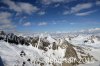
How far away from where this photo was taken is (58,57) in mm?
195625

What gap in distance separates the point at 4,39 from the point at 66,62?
82.6 metres

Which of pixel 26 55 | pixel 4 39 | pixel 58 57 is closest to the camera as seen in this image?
pixel 26 55

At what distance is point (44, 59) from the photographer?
173m

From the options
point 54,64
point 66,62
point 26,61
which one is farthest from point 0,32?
point 66,62

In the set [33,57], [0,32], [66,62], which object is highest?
[0,32]

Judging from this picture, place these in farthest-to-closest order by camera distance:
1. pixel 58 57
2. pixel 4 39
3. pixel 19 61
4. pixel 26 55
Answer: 1. pixel 58 57
2. pixel 4 39
3. pixel 26 55
4. pixel 19 61

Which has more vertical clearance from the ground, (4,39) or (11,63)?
(4,39)

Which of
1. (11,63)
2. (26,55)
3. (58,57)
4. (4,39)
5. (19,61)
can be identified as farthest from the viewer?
(58,57)

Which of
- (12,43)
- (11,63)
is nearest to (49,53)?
(12,43)

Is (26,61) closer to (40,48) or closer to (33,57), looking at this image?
(33,57)

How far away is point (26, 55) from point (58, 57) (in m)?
50.0

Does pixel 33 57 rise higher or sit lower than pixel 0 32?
lower

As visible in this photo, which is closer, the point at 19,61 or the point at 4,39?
the point at 19,61

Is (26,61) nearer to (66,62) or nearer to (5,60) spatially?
(5,60)
